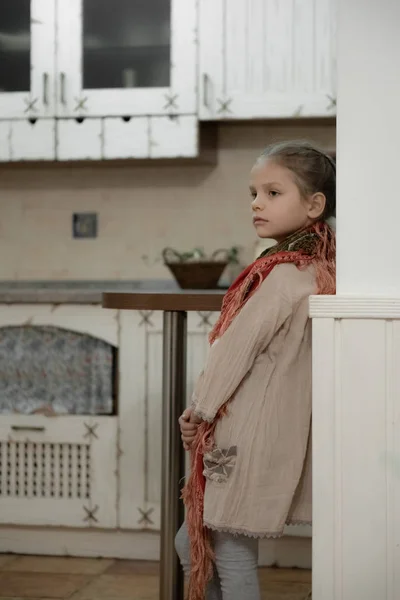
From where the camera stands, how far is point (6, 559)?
2859 mm

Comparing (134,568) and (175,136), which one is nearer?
(134,568)

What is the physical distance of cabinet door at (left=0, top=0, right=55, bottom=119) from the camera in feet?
9.82

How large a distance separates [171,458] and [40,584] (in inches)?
35.5

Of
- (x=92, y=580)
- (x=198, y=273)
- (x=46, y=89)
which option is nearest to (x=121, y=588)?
(x=92, y=580)

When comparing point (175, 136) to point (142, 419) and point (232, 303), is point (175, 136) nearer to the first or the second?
point (142, 419)

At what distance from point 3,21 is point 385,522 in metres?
2.46

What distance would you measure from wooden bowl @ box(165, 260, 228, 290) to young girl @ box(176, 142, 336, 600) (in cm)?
135

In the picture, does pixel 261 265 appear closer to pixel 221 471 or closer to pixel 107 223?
pixel 221 471

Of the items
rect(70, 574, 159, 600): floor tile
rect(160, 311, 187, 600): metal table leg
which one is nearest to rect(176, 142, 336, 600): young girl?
rect(160, 311, 187, 600): metal table leg

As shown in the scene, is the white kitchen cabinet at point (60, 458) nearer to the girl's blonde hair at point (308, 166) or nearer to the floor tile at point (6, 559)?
the floor tile at point (6, 559)

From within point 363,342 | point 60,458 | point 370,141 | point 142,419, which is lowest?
point 60,458

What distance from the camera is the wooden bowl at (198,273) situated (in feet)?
9.62

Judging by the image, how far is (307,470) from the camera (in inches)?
59.7

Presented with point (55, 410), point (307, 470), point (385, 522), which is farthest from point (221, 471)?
point (55, 410)
